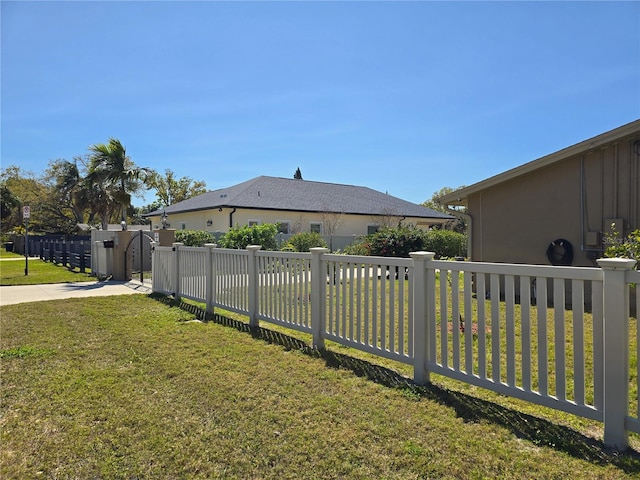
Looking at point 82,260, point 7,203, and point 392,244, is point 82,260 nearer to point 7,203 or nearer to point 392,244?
point 392,244

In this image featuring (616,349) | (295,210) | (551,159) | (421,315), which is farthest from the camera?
(295,210)

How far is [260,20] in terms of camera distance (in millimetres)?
8375

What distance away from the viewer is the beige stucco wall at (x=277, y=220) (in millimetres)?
19078

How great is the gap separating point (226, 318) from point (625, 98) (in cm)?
1189

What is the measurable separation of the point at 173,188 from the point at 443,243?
35.4 meters

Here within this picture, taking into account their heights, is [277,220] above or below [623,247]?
above

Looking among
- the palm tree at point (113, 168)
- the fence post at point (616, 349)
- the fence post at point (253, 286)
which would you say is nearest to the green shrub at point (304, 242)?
the palm tree at point (113, 168)

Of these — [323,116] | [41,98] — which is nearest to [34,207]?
[41,98]

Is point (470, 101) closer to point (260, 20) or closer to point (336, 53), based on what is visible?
point (336, 53)

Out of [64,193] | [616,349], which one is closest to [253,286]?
[616,349]

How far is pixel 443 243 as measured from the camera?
17.2m

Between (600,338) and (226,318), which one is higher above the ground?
(600,338)

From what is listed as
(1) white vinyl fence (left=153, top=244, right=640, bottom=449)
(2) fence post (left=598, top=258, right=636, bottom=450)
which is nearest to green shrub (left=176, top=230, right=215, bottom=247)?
(1) white vinyl fence (left=153, top=244, right=640, bottom=449)

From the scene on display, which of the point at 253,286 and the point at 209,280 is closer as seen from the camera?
the point at 253,286
